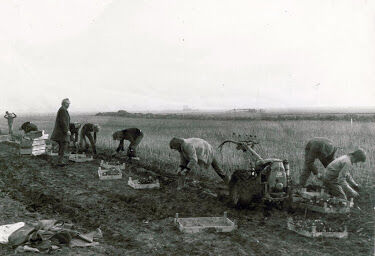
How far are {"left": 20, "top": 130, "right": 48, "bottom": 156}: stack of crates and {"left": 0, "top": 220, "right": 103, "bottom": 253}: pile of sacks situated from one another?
9862mm

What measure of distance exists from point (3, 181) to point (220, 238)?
713cm

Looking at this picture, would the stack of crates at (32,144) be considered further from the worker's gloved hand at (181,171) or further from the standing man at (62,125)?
the worker's gloved hand at (181,171)

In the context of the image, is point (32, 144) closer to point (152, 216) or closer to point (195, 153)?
A: point (195, 153)

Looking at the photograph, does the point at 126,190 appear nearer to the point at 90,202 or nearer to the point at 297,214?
the point at 90,202

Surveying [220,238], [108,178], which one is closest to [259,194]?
[220,238]

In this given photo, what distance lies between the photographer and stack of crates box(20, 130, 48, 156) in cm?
1513

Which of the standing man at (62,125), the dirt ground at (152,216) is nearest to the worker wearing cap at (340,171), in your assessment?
the dirt ground at (152,216)

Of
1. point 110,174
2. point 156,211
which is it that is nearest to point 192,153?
point 156,211

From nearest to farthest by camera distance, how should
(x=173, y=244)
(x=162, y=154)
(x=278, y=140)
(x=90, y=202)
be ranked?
1. (x=173, y=244)
2. (x=90, y=202)
3. (x=162, y=154)
4. (x=278, y=140)

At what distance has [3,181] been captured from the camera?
412 inches

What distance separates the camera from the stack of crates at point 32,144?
15.1m

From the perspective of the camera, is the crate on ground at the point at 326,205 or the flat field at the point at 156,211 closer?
the flat field at the point at 156,211

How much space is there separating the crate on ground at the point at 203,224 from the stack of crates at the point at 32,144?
10.2 m

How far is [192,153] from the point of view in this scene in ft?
27.9
